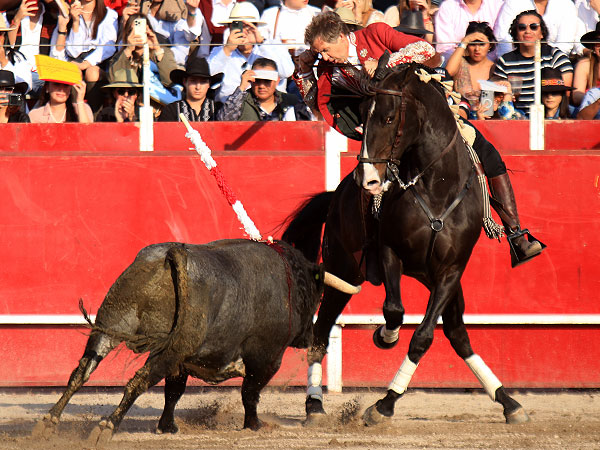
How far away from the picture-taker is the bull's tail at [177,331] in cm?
470

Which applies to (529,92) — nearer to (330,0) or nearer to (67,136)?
(330,0)

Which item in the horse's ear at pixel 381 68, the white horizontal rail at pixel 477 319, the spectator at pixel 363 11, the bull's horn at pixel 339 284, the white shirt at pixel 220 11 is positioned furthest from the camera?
the white shirt at pixel 220 11

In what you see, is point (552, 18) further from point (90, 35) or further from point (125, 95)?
point (90, 35)

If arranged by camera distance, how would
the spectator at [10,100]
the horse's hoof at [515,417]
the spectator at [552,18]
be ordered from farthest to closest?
the spectator at [552,18], the spectator at [10,100], the horse's hoof at [515,417]

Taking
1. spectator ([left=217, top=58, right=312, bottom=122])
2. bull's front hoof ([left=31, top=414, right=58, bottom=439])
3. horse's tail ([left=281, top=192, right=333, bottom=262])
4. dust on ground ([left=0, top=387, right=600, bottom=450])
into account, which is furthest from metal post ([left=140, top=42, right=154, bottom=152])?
bull's front hoof ([left=31, top=414, right=58, bottom=439])

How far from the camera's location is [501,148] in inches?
320

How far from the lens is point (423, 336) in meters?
5.97

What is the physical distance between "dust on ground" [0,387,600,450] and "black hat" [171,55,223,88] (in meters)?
2.84

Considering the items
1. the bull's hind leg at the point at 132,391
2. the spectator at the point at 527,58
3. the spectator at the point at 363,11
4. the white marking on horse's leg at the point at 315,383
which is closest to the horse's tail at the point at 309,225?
the white marking on horse's leg at the point at 315,383

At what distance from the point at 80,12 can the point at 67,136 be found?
6.56 feet

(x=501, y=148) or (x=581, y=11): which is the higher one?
(x=581, y=11)

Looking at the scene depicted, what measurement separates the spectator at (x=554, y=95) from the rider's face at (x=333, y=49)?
10.4 feet

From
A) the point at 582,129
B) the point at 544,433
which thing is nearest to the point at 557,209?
the point at 582,129

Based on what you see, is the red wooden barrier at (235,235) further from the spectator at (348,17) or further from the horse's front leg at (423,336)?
the horse's front leg at (423,336)
